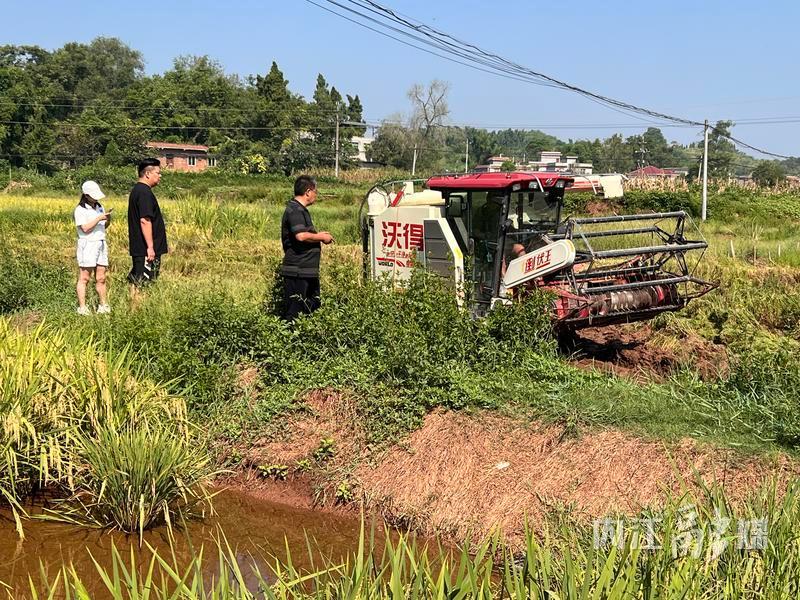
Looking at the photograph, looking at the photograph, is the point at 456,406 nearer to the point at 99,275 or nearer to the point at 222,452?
the point at 222,452

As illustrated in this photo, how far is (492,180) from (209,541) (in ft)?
14.1

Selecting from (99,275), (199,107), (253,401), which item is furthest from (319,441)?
(199,107)

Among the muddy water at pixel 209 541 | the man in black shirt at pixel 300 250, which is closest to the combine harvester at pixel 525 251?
the man in black shirt at pixel 300 250

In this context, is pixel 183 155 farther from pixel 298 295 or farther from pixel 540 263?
pixel 540 263

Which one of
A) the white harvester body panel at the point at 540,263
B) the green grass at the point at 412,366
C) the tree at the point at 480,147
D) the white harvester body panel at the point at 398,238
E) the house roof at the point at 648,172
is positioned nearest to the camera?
the green grass at the point at 412,366

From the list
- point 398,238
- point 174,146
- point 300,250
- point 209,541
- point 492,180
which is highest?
point 174,146

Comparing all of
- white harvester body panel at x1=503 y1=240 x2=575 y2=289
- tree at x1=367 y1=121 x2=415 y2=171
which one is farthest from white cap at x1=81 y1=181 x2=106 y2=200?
tree at x1=367 y1=121 x2=415 y2=171

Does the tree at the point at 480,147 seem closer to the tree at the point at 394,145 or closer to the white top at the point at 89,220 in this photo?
the tree at the point at 394,145

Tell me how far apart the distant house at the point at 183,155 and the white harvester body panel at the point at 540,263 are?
56252 mm

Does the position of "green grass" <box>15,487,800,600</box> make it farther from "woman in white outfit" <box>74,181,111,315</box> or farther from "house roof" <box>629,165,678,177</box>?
"house roof" <box>629,165,678,177</box>

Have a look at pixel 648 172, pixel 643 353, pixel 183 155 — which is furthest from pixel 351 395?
pixel 648 172

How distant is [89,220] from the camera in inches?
318

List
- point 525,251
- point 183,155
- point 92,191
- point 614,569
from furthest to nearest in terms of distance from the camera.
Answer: point 183,155, point 92,191, point 525,251, point 614,569

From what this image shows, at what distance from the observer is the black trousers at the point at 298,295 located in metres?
7.35
